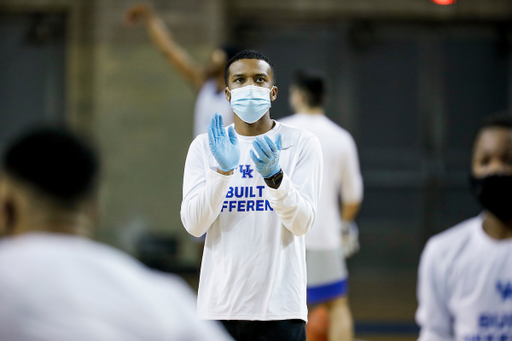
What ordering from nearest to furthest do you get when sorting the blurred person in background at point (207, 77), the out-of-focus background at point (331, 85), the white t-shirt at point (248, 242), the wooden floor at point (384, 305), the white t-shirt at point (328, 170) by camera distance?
the white t-shirt at point (248, 242) < the white t-shirt at point (328, 170) < the blurred person in background at point (207, 77) < the wooden floor at point (384, 305) < the out-of-focus background at point (331, 85)

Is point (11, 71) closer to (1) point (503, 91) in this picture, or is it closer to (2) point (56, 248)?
(1) point (503, 91)

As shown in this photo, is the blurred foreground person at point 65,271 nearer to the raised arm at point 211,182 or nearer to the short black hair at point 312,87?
the raised arm at point 211,182

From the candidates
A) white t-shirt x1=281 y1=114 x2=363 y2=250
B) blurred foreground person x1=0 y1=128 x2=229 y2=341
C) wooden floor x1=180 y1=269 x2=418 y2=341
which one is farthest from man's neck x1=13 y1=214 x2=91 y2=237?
wooden floor x1=180 y1=269 x2=418 y2=341

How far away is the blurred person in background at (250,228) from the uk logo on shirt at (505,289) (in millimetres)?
592

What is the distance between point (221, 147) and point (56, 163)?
33.1 inches

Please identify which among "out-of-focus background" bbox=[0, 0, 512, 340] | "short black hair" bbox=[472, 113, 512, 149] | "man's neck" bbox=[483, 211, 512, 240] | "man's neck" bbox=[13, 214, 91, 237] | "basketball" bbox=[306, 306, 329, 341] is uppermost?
"out-of-focus background" bbox=[0, 0, 512, 340]

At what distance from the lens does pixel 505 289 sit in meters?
1.85

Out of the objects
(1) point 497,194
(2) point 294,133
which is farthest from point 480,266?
(2) point 294,133

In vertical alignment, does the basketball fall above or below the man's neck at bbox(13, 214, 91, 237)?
below

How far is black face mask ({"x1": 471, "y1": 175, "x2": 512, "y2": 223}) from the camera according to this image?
6.29 ft

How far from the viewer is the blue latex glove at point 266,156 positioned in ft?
6.29

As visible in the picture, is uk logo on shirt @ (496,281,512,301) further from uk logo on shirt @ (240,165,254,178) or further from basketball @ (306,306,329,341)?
basketball @ (306,306,329,341)

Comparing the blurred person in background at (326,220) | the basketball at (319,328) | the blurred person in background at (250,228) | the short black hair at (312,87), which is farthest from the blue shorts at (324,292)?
the blurred person in background at (250,228)

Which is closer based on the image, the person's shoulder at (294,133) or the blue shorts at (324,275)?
the person's shoulder at (294,133)
